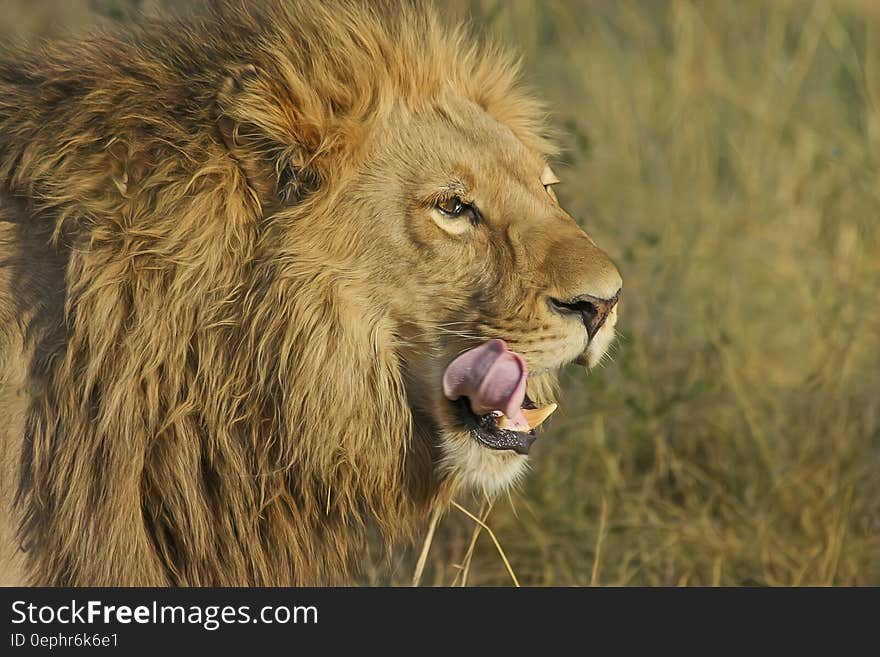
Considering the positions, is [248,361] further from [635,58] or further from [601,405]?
[635,58]

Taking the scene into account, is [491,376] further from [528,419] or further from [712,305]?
[712,305]

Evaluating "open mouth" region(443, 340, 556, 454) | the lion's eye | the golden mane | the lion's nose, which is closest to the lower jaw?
"open mouth" region(443, 340, 556, 454)

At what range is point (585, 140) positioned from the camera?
4574 millimetres

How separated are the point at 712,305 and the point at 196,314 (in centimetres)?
290

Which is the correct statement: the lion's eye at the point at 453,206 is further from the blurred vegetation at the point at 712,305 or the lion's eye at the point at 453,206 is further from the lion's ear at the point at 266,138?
the blurred vegetation at the point at 712,305

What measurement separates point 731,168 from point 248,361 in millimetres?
3458

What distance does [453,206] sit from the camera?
8.88 feet

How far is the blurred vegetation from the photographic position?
424 cm

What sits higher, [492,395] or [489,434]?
[492,395]

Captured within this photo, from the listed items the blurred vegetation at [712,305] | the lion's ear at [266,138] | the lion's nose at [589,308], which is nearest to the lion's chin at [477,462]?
the lion's nose at [589,308]

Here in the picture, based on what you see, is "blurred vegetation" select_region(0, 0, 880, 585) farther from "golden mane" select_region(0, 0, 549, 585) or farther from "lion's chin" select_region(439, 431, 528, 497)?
"lion's chin" select_region(439, 431, 528, 497)

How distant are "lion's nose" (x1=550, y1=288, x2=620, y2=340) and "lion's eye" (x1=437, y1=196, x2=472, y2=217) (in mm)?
274

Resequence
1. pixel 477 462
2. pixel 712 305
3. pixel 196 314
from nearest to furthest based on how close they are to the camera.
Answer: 1. pixel 196 314
2. pixel 477 462
3. pixel 712 305

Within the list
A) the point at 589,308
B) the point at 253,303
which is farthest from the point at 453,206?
the point at 253,303
